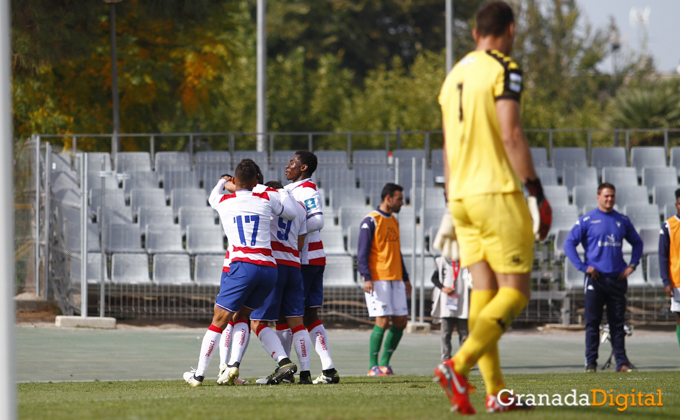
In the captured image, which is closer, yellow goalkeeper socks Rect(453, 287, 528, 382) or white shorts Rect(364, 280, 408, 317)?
yellow goalkeeper socks Rect(453, 287, 528, 382)

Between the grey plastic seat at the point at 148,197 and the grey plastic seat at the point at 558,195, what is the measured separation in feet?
23.9

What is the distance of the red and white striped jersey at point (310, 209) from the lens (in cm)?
727

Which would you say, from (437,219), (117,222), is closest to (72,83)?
(117,222)

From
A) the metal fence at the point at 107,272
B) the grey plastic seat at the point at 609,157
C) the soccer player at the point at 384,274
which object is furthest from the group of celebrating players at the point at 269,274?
the grey plastic seat at the point at 609,157

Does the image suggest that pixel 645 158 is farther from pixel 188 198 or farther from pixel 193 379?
pixel 193 379

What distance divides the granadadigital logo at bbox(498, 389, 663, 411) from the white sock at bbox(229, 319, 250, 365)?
277 centimetres

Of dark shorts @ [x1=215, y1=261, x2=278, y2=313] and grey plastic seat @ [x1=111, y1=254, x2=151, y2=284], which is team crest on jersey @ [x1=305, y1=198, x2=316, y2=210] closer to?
dark shorts @ [x1=215, y1=261, x2=278, y2=313]

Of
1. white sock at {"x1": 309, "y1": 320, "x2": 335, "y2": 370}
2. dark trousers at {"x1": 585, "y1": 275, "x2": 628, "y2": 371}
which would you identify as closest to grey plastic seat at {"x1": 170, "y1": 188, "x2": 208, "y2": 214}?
white sock at {"x1": 309, "y1": 320, "x2": 335, "y2": 370}

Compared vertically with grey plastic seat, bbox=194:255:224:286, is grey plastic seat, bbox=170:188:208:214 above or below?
above

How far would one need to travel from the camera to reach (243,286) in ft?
20.9

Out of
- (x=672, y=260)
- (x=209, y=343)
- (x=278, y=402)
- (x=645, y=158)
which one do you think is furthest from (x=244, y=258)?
(x=645, y=158)

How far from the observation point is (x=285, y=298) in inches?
279

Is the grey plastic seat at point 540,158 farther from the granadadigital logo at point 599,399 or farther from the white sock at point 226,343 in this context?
the granadadigital logo at point 599,399

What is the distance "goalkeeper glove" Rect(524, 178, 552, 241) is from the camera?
4.02 meters
